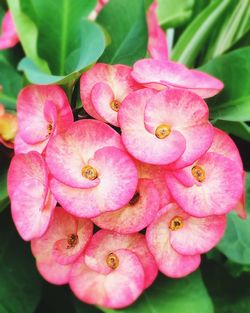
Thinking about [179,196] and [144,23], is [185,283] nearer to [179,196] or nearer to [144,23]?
[179,196]

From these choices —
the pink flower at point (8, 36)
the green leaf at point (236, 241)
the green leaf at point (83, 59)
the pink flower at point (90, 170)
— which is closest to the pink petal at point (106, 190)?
the pink flower at point (90, 170)

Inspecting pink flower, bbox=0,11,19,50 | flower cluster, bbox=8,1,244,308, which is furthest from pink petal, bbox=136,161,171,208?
pink flower, bbox=0,11,19,50

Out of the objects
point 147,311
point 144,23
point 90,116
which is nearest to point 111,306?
point 147,311

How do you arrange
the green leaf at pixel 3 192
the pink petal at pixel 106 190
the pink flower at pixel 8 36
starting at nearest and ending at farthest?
the pink petal at pixel 106 190 < the green leaf at pixel 3 192 < the pink flower at pixel 8 36

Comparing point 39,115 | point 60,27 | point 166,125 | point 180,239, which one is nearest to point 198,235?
point 180,239

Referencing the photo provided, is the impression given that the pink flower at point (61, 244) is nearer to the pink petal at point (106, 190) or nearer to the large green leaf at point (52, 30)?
the pink petal at point (106, 190)

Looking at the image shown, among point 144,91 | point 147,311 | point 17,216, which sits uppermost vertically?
point 144,91

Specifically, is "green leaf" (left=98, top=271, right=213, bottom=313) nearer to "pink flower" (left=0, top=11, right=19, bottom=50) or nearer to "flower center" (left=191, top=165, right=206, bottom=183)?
"flower center" (left=191, top=165, right=206, bottom=183)
